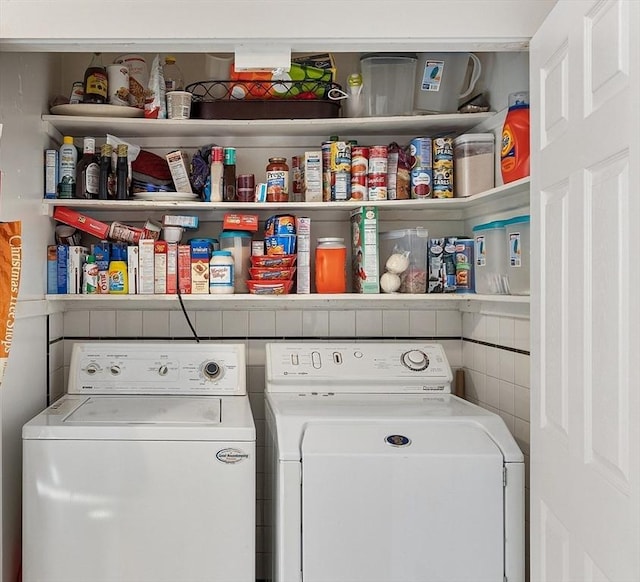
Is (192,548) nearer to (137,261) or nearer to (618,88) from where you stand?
(137,261)

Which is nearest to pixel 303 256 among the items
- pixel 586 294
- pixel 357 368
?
pixel 357 368

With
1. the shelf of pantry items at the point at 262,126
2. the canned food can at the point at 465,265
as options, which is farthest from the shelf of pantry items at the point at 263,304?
the shelf of pantry items at the point at 262,126

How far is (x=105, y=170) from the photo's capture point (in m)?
2.50

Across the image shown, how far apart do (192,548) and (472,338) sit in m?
1.35

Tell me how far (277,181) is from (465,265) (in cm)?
77

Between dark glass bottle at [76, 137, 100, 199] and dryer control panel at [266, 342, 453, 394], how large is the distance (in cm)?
88

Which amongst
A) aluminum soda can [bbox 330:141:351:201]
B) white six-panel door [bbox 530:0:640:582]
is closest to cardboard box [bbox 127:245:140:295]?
aluminum soda can [bbox 330:141:351:201]

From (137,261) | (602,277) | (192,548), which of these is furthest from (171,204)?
(602,277)

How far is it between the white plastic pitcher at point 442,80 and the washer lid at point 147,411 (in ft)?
4.49

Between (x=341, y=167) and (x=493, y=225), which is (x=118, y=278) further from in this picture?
(x=493, y=225)

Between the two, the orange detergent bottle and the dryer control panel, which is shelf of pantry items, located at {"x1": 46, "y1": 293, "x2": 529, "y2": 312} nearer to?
the dryer control panel

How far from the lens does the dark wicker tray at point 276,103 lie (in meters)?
2.51

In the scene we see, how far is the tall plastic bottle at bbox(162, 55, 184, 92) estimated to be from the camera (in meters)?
2.59

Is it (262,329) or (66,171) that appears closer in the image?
(66,171)
